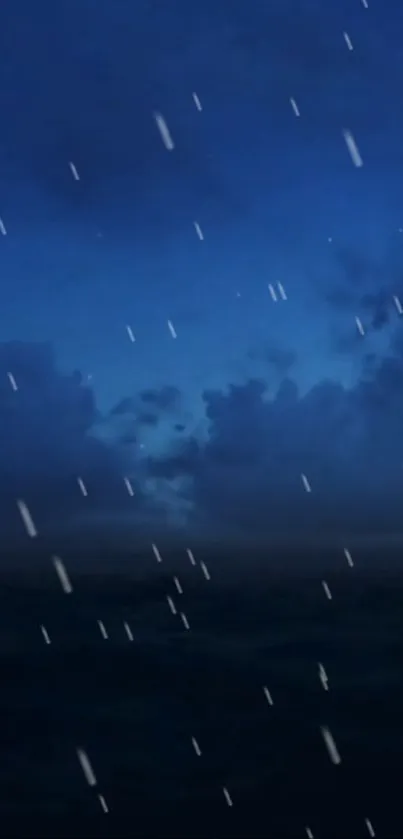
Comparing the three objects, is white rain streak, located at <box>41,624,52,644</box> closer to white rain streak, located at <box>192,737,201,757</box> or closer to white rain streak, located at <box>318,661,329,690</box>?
white rain streak, located at <box>318,661,329,690</box>

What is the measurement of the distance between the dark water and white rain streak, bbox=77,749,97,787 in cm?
→ 5

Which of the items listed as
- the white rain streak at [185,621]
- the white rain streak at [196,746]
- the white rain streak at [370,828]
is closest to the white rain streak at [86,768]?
the white rain streak at [196,746]

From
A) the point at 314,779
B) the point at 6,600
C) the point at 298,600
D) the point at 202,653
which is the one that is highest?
the point at 6,600

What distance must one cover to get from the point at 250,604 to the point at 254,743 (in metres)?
13.0

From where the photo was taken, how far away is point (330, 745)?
26.3 feet

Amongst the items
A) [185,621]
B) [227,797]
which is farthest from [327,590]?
[227,797]

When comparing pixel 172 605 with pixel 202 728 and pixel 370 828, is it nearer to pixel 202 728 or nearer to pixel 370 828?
pixel 202 728

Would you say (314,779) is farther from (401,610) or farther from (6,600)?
(6,600)

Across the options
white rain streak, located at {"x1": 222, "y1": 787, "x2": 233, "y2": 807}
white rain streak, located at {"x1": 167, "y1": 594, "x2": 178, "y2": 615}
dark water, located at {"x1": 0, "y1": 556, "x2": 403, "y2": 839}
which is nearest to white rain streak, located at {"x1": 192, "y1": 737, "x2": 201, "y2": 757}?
dark water, located at {"x1": 0, "y1": 556, "x2": 403, "y2": 839}

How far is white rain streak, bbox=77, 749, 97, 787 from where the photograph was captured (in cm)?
733

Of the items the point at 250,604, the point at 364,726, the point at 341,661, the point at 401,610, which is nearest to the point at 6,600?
the point at 250,604

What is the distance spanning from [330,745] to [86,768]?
204 cm

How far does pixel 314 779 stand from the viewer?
7223mm

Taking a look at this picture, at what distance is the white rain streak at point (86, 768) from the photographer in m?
7.33
